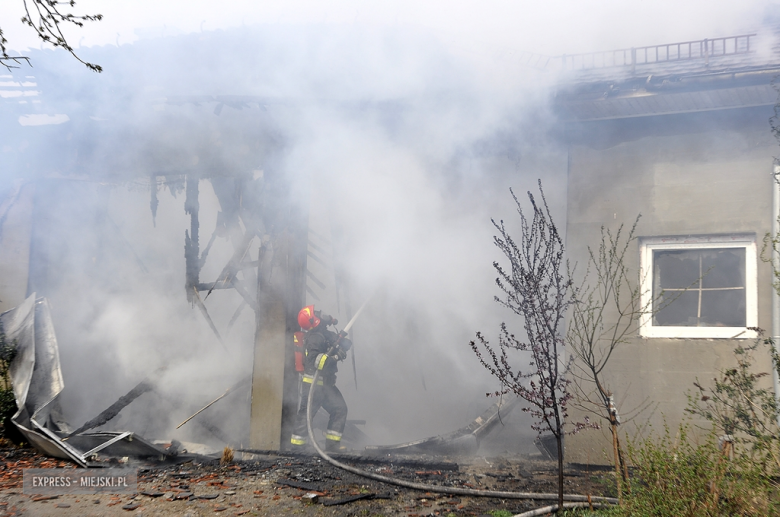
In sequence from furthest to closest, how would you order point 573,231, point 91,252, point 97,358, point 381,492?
point 91,252 < point 97,358 < point 573,231 < point 381,492

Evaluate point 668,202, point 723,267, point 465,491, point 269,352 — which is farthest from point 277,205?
point 723,267

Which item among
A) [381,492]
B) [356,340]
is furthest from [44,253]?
[381,492]

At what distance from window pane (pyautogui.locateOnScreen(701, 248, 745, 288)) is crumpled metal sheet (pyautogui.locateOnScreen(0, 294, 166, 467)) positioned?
19.9ft

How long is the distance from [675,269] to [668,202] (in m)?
0.71

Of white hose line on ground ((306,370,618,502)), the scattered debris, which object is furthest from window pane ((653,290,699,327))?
the scattered debris

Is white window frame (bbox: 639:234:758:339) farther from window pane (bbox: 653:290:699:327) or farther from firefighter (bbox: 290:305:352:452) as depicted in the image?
firefighter (bbox: 290:305:352:452)

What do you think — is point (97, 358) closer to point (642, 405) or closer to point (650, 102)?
point (642, 405)

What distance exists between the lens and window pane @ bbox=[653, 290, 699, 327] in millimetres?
5301

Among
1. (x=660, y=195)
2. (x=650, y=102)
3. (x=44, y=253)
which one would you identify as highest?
(x=650, y=102)

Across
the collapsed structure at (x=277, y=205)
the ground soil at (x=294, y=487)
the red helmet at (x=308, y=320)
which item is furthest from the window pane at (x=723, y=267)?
the red helmet at (x=308, y=320)

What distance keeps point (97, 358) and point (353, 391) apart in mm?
4276

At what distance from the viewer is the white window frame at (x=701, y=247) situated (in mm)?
5059

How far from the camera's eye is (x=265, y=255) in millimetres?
6977

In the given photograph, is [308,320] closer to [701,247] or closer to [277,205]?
[277,205]
